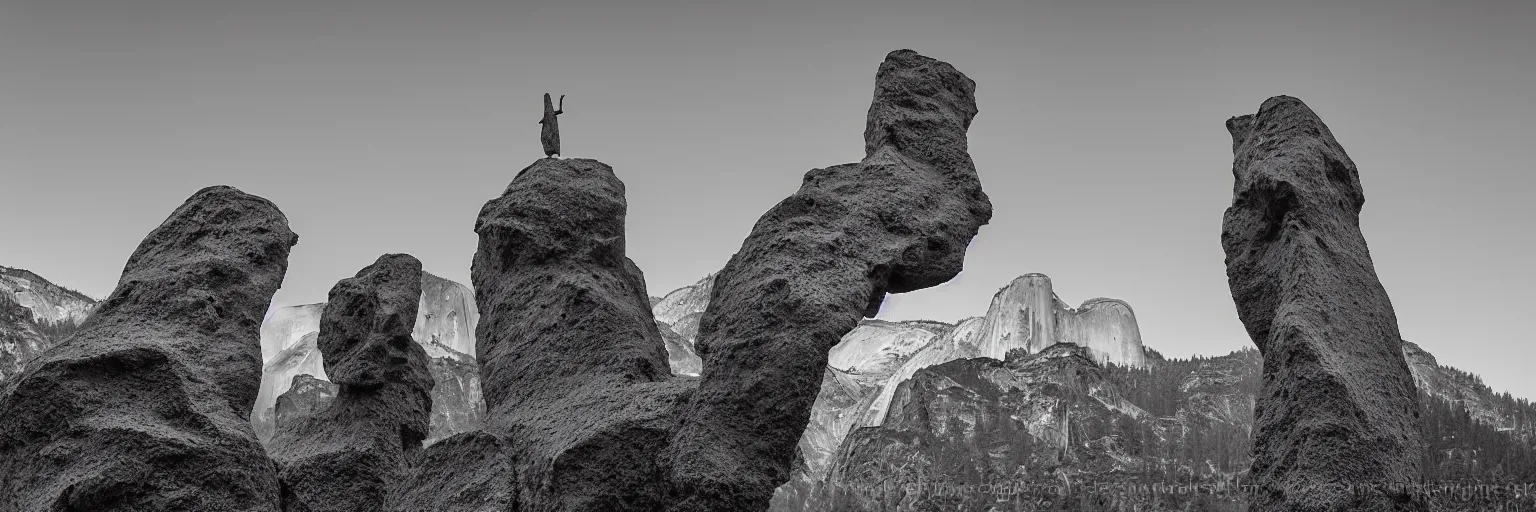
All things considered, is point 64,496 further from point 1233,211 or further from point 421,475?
point 1233,211

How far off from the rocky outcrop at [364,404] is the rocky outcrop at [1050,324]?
34.9 meters

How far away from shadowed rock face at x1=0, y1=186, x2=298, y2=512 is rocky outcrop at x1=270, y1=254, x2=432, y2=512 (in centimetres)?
152

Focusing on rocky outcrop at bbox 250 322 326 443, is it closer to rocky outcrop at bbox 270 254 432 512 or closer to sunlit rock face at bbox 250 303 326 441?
sunlit rock face at bbox 250 303 326 441

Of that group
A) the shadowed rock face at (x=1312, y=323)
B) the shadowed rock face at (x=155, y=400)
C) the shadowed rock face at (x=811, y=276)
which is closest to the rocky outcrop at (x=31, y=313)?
the shadowed rock face at (x=155, y=400)

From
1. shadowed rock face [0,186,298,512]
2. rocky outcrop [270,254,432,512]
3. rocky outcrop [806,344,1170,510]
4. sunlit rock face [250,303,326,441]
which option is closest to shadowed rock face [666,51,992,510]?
shadowed rock face [0,186,298,512]

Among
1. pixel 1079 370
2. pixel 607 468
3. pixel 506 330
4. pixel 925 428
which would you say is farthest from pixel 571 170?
pixel 1079 370

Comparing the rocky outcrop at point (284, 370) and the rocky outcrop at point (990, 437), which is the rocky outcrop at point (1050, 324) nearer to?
the rocky outcrop at point (990, 437)

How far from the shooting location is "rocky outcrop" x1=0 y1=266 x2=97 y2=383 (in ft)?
159

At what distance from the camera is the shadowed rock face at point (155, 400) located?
46.8ft

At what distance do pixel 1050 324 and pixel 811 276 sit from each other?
41.4m

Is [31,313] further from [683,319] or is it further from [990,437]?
[990,437]

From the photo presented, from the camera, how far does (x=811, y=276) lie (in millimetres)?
13656

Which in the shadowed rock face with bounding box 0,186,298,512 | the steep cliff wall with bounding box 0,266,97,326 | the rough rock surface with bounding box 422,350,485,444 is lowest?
the shadowed rock face with bounding box 0,186,298,512

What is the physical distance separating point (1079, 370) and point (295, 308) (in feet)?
133
